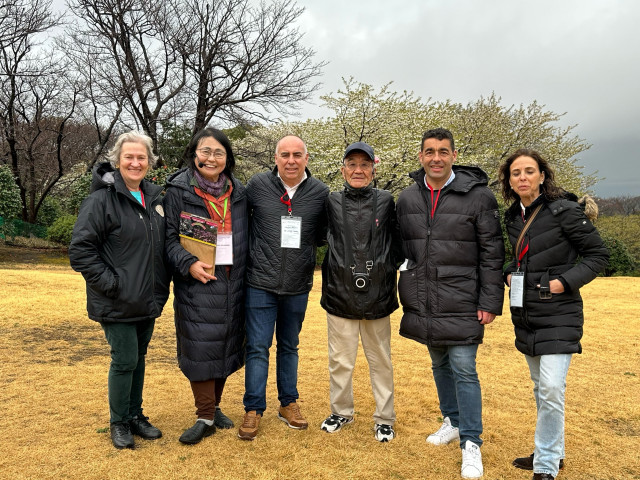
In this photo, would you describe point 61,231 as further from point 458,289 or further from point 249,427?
point 458,289

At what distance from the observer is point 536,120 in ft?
82.9

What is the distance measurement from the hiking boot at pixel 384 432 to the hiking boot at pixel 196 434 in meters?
1.26

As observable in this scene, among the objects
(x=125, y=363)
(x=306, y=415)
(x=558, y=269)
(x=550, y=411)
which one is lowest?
(x=306, y=415)

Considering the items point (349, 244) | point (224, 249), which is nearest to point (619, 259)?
point (349, 244)

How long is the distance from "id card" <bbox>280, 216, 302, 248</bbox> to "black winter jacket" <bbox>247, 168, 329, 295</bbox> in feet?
0.10

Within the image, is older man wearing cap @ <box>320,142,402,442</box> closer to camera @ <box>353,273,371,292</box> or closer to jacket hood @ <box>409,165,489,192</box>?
camera @ <box>353,273,371,292</box>

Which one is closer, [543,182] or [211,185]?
[543,182]

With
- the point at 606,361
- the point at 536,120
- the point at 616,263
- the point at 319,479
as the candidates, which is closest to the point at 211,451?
the point at 319,479

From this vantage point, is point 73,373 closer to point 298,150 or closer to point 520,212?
point 298,150

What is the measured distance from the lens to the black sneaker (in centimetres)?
330

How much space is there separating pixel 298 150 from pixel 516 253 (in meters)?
1.71

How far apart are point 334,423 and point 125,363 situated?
1.65m

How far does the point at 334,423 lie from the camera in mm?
3775

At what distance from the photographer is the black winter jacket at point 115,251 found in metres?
3.04
